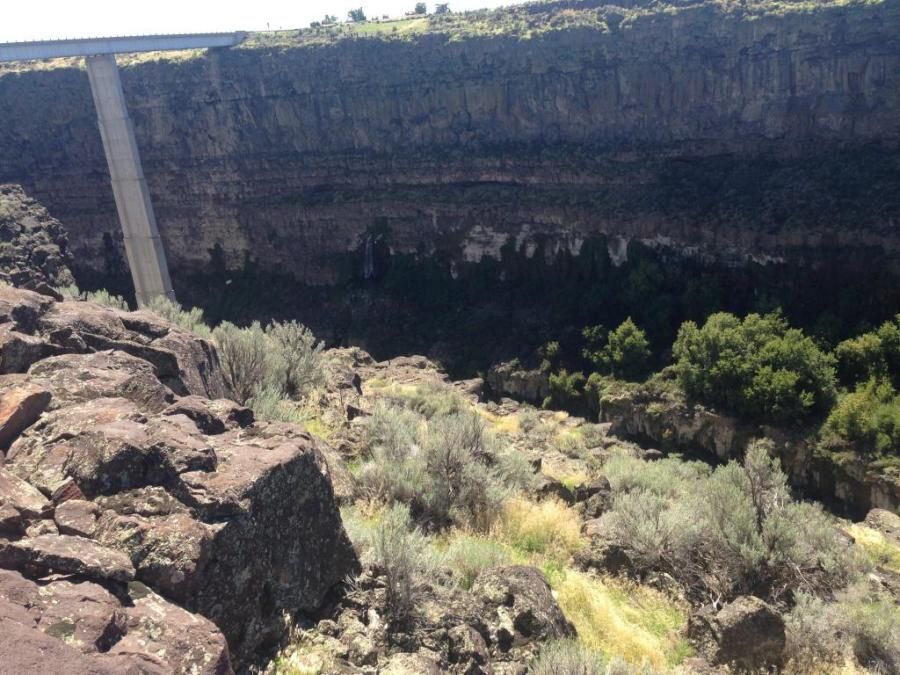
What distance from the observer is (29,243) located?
42.3 m

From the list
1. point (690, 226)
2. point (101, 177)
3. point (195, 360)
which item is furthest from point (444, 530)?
point (101, 177)

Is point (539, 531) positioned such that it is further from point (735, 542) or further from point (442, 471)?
point (735, 542)

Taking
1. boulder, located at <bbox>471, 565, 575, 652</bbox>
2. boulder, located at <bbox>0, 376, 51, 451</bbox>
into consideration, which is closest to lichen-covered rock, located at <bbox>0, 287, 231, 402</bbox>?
boulder, located at <bbox>0, 376, 51, 451</bbox>

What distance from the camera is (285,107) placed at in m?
47.4

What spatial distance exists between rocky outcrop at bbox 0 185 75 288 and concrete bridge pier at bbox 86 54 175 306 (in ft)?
12.8

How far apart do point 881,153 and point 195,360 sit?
3493 centimetres

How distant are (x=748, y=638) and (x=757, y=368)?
1869 cm

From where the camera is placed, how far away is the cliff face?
3575 cm

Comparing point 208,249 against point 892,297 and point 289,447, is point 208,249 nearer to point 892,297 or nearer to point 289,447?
point 892,297

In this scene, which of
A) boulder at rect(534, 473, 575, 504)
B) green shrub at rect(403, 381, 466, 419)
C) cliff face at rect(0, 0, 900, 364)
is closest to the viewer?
boulder at rect(534, 473, 575, 504)

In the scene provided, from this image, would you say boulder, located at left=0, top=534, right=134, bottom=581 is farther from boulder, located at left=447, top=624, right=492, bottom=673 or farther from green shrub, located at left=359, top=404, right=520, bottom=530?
green shrub, located at left=359, top=404, right=520, bottom=530

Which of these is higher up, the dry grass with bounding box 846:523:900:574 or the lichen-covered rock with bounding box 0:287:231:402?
the lichen-covered rock with bounding box 0:287:231:402

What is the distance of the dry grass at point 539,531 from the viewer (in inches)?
512

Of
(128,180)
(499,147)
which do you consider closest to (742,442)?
(499,147)
